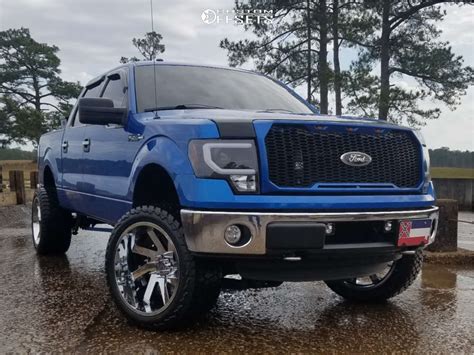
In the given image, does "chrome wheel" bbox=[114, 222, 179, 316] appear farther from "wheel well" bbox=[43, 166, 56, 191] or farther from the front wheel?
"wheel well" bbox=[43, 166, 56, 191]

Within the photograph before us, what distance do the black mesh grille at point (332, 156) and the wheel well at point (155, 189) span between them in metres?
0.77

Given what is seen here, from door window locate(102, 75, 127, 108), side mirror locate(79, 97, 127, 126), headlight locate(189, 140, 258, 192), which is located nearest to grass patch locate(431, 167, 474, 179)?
door window locate(102, 75, 127, 108)

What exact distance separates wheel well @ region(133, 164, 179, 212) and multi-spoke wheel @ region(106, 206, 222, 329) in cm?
21

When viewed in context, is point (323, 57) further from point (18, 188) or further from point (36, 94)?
point (36, 94)

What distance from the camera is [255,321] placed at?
3602 millimetres

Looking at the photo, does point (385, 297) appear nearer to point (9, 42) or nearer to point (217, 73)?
point (217, 73)

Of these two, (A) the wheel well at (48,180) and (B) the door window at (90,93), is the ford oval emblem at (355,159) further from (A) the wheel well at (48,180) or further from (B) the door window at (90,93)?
(A) the wheel well at (48,180)

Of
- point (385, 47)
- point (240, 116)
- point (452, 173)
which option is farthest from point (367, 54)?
point (240, 116)

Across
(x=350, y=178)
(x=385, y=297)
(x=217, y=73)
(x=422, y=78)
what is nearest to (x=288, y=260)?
(x=350, y=178)

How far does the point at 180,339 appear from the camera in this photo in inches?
126

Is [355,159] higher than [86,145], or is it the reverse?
[86,145]

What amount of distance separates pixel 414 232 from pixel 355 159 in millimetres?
617

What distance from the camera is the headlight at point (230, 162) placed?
119 inches

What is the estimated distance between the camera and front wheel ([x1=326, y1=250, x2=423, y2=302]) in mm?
3988
